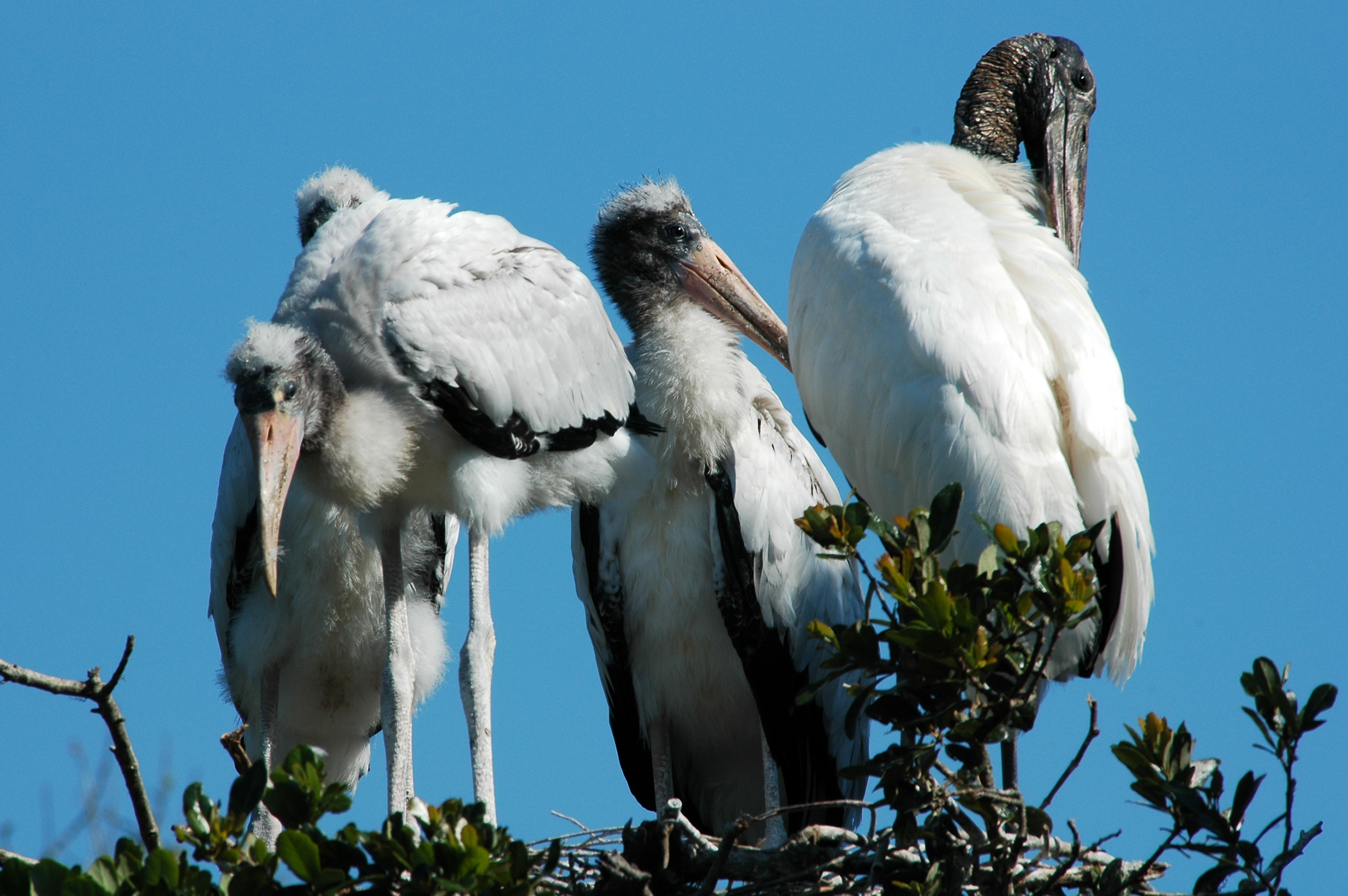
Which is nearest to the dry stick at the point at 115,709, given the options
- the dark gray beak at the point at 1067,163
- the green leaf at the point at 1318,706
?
the green leaf at the point at 1318,706

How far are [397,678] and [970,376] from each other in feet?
6.21

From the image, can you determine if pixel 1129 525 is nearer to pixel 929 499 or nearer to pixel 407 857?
pixel 929 499

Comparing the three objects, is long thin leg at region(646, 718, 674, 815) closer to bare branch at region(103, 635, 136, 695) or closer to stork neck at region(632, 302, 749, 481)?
stork neck at region(632, 302, 749, 481)

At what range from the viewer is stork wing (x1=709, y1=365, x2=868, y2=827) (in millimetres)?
4828

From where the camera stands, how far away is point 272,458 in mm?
3760

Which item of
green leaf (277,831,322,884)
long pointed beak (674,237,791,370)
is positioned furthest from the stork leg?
green leaf (277,831,322,884)

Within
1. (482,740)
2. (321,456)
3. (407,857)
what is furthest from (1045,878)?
(321,456)

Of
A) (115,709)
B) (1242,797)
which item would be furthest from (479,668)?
(1242,797)

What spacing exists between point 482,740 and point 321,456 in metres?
→ 0.99

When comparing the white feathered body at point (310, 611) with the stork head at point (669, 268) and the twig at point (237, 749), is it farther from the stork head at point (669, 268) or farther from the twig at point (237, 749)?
the twig at point (237, 749)

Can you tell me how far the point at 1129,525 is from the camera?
3.82 m

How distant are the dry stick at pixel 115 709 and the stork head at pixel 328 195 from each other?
283 cm

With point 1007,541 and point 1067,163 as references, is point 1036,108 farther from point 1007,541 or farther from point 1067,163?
point 1007,541

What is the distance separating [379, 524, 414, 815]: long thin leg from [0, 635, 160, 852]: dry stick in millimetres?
1259
